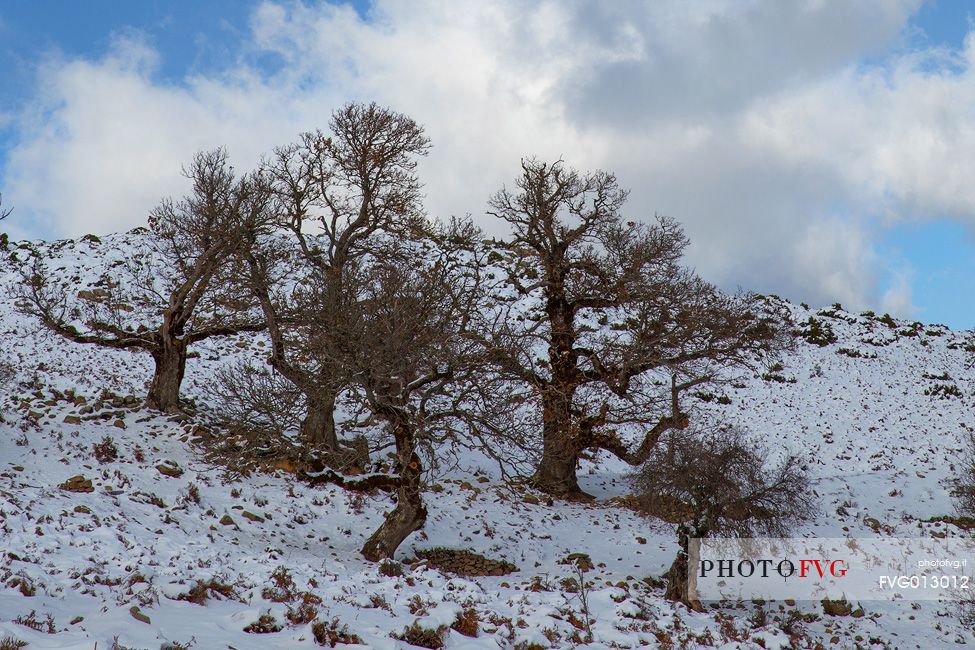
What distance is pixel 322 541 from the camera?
44.9ft

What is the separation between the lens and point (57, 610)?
6680 millimetres

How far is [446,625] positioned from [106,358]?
23.0 m

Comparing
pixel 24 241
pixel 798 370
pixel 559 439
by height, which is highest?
pixel 24 241

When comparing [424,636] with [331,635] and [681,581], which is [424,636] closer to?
[331,635]

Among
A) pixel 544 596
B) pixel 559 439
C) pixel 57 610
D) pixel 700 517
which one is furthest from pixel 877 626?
pixel 57 610

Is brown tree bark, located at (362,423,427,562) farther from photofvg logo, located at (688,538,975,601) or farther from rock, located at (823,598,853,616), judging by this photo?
rock, located at (823,598,853,616)

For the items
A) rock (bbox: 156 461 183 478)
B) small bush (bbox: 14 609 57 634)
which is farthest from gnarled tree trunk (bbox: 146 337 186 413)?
small bush (bbox: 14 609 57 634)

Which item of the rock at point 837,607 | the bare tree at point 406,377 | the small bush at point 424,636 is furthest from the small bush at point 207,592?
the rock at point 837,607

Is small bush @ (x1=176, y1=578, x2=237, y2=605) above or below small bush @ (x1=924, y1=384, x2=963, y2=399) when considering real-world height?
below

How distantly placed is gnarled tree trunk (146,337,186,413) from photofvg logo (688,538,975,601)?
14677mm

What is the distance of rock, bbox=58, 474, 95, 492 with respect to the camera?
1260 cm

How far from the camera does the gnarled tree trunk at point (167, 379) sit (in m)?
18.8

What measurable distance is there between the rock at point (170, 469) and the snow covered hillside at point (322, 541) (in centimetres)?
9

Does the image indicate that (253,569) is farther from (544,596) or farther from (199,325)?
(199,325)
